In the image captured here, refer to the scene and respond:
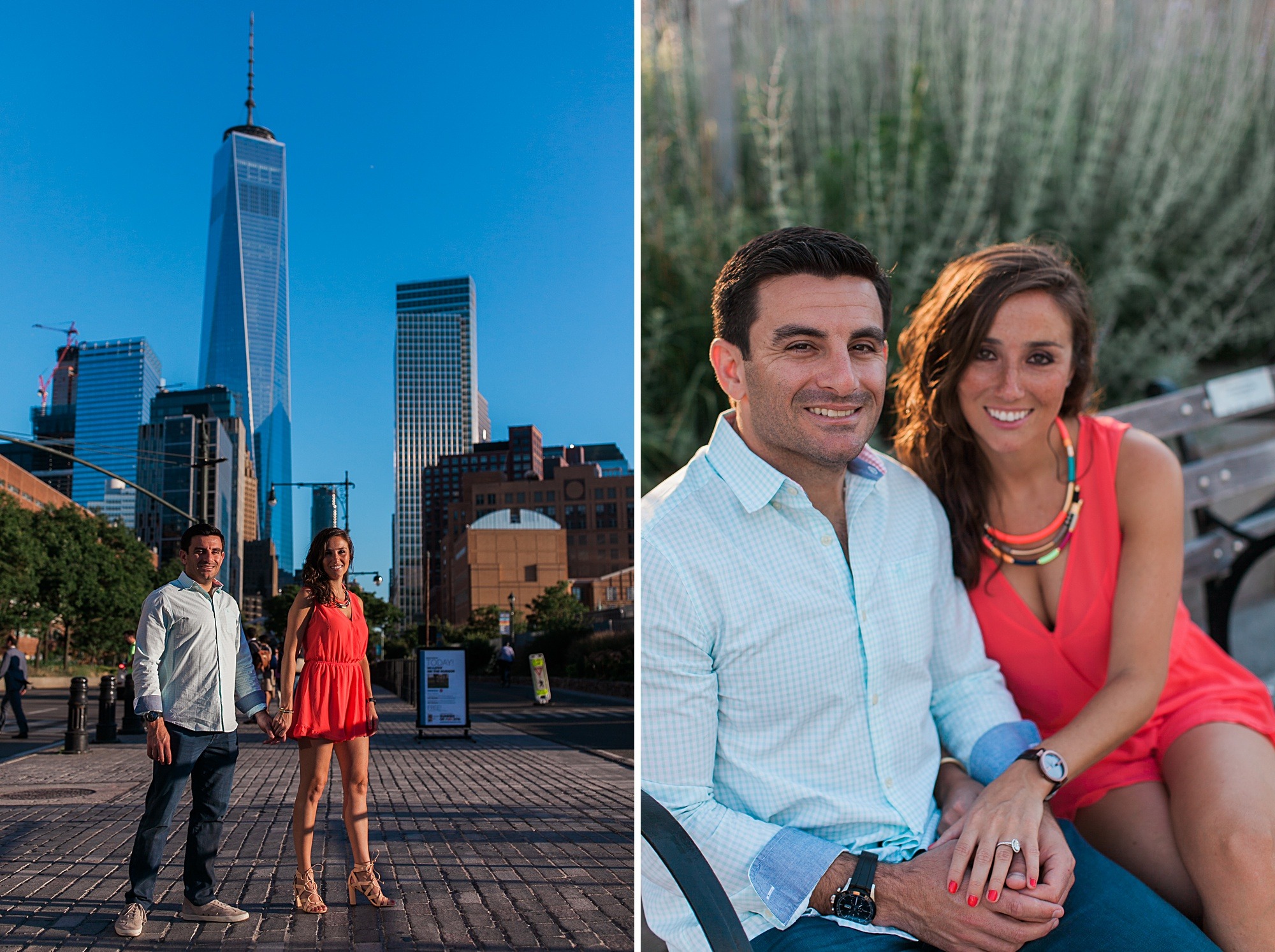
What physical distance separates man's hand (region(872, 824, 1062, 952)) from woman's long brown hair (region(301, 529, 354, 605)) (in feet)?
4.68

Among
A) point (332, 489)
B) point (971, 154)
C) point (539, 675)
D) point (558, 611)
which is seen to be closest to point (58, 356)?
point (332, 489)

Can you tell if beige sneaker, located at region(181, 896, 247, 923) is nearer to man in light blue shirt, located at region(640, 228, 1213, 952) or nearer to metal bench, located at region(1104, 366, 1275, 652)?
man in light blue shirt, located at region(640, 228, 1213, 952)

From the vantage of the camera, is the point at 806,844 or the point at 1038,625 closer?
the point at 806,844

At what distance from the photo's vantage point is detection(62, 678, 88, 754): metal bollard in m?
2.33

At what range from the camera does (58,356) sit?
250 centimetres

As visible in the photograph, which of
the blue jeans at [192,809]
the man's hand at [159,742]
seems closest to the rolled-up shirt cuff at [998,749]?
the blue jeans at [192,809]

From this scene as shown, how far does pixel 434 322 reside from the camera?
2895 mm

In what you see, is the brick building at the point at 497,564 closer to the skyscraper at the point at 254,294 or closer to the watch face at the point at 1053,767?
the skyscraper at the point at 254,294

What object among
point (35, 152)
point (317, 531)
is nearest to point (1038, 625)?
point (317, 531)

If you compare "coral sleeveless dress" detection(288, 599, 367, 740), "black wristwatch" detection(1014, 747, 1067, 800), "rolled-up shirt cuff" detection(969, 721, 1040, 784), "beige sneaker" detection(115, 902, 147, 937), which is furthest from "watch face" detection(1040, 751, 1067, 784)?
"beige sneaker" detection(115, 902, 147, 937)

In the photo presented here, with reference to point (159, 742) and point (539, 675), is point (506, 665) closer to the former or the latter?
point (539, 675)

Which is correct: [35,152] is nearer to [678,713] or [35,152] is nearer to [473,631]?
[473,631]

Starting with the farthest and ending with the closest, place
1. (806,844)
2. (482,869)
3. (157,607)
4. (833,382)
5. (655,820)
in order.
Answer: (482,869) < (157,607) < (833,382) < (806,844) < (655,820)

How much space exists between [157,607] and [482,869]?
1165 mm
